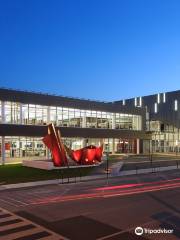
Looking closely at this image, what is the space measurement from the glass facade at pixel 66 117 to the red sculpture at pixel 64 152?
30.4ft

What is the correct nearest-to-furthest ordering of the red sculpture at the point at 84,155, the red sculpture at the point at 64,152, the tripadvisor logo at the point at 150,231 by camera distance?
the tripadvisor logo at the point at 150,231, the red sculpture at the point at 64,152, the red sculpture at the point at 84,155

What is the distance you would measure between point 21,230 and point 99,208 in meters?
5.61

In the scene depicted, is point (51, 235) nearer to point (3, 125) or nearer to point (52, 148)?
point (52, 148)

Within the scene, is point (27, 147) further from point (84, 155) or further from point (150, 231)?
point (150, 231)

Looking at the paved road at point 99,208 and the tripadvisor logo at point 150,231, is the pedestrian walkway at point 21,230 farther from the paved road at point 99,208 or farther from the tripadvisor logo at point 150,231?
the tripadvisor logo at point 150,231

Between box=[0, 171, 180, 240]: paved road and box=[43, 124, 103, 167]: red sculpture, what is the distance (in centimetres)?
1231

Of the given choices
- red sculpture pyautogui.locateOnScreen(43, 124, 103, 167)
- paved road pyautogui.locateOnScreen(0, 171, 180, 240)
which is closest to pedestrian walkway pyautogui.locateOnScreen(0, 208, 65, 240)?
paved road pyautogui.locateOnScreen(0, 171, 180, 240)

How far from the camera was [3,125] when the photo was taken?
48812 millimetres

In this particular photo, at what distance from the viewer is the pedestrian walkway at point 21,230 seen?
13.0 m

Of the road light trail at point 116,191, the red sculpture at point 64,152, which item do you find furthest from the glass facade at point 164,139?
the road light trail at point 116,191

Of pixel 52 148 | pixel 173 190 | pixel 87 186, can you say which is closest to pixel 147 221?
pixel 173 190

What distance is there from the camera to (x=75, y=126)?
61.4 meters

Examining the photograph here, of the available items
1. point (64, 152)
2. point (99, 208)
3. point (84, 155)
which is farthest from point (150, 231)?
point (84, 155)

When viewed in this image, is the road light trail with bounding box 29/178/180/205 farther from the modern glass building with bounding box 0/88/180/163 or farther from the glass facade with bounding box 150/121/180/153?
the glass facade with bounding box 150/121/180/153
